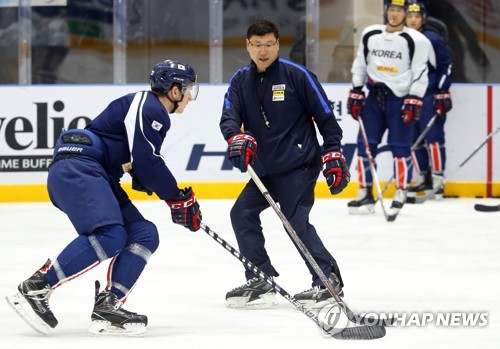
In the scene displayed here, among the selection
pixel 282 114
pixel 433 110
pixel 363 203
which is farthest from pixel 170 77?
pixel 433 110

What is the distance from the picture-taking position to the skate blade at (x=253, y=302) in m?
4.96

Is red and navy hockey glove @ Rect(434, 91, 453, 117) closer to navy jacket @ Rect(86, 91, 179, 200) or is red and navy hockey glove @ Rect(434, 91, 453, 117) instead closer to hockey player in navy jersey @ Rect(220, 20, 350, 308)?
hockey player in navy jersey @ Rect(220, 20, 350, 308)

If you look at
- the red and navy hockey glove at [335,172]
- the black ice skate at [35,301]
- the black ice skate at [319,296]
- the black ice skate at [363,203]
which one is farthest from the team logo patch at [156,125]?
the black ice skate at [363,203]

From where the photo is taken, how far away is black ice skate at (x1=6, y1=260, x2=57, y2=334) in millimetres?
4184

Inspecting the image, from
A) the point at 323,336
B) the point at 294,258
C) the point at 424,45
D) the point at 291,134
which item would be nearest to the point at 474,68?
the point at 424,45

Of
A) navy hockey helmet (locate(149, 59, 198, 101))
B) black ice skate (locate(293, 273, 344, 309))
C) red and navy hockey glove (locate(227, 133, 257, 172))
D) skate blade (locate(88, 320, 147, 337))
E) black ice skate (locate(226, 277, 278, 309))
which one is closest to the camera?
skate blade (locate(88, 320, 147, 337))

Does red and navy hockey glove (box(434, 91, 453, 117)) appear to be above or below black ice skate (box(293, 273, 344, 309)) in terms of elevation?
above

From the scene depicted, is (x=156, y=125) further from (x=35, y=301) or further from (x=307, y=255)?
(x=307, y=255)

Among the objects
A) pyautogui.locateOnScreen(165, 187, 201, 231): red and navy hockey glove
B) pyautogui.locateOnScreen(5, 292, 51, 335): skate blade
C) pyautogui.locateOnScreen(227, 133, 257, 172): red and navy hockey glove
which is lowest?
pyautogui.locateOnScreen(5, 292, 51, 335): skate blade

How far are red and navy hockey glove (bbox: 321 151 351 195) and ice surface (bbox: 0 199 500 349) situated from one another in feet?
1.59

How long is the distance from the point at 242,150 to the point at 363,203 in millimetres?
3712

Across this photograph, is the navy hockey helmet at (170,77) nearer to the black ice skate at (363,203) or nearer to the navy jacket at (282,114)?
the navy jacket at (282,114)

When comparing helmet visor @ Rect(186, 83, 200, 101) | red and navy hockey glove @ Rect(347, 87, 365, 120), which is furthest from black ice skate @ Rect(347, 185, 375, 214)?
helmet visor @ Rect(186, 83, 200, 101)

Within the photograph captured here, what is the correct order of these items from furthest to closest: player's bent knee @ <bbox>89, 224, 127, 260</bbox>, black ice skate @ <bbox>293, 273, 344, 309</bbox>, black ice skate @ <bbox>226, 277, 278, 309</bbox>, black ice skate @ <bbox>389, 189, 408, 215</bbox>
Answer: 1. black ice skate @ <bbox>389, 189, 408, 215</bbox>
2. black ice skate @ <bbox>226, 277, 278, 309</bbox>
3. black ice skate @ <bbox>293, 273, 344, 309</bbox>
4. player's bent knee @ <bbox>89, 224, 127, 260</bbox>
